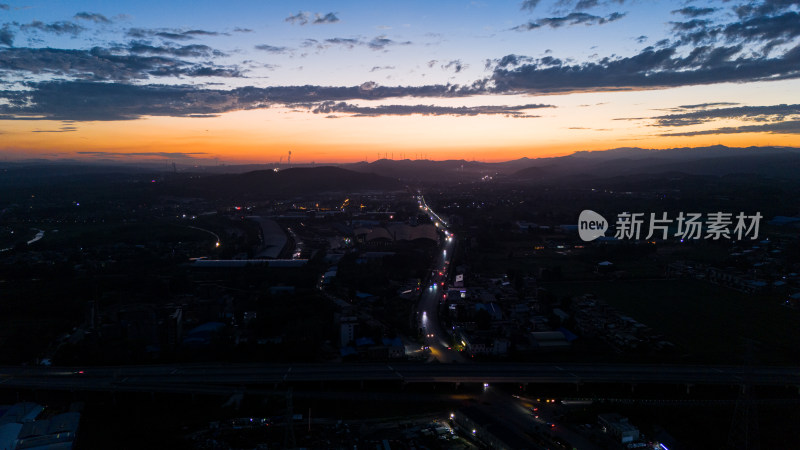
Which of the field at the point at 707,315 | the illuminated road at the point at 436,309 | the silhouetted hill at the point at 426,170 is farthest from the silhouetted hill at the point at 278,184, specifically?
the field at the point at 707,315

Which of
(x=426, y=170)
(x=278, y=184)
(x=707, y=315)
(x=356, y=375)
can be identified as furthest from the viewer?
(x=426, y=170)

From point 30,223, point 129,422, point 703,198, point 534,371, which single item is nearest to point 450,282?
point 534,371

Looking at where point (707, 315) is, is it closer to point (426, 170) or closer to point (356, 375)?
point (356, 375)

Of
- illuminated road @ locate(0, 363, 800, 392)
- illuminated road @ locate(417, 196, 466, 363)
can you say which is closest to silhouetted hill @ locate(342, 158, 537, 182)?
illuminated road @ locate(417, 196, 466, 363)

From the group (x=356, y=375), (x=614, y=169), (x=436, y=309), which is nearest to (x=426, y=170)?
(x=614, y=169)

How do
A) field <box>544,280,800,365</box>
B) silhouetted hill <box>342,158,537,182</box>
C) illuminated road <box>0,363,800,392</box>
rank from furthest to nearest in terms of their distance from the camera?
silhouetted hill <box>342,158,537,182</box> → field <box>544,280,800,365</box> → illuminated road <box>0,363,800,392</box>

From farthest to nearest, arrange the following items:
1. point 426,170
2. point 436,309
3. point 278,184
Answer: point 426,170
point 278,184
point 436,309

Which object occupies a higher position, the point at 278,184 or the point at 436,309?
the point at 278,184

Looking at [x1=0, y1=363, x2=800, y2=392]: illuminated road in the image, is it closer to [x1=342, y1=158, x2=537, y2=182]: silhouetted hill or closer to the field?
the field
